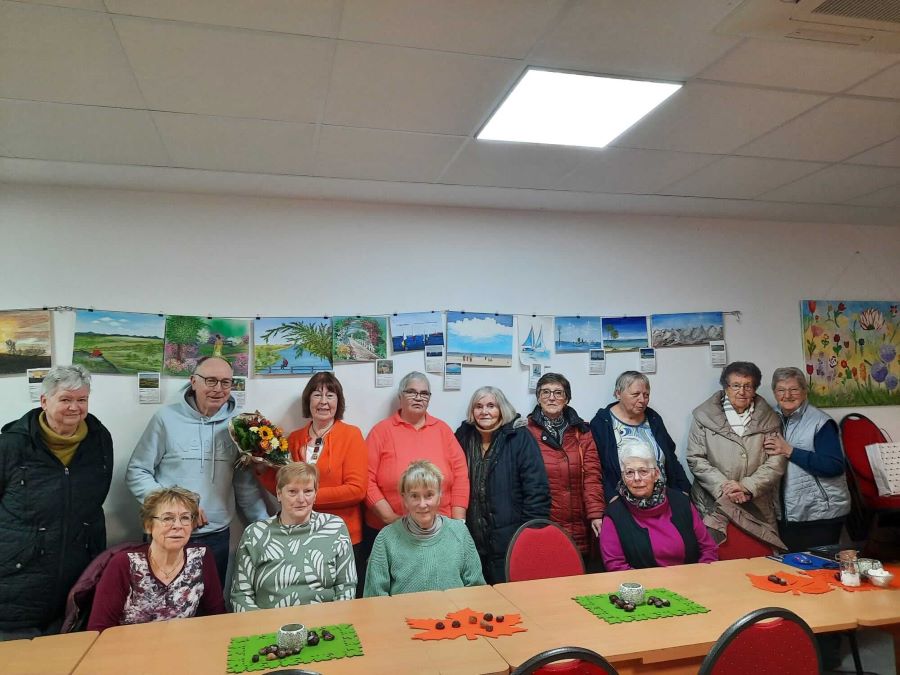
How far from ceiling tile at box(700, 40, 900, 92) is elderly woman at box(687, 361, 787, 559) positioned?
2016 mm

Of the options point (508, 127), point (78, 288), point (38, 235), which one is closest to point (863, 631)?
point (508, 127)

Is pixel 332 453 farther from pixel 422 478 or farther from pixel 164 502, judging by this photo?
pixel 164 502

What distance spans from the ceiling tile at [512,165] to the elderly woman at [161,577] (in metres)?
2.01

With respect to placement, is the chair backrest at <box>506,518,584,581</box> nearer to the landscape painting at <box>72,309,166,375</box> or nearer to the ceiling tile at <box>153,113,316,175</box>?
the ceiling tile at <box>153,113,316,175</box>

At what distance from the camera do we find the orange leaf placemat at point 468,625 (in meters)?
1.99

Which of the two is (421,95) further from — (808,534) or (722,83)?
(808,534)

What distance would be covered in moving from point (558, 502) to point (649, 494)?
2.54 feet

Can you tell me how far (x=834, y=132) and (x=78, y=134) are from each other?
344 cm

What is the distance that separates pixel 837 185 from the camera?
3730 millimetres

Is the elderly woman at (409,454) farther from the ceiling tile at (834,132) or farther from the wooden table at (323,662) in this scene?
the ceiling tile at (834,132)

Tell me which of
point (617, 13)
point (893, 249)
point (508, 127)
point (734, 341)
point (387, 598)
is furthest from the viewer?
point (893, 249)

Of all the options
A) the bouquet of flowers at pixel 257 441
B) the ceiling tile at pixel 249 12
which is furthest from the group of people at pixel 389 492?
the ceiling tile at pixel 249 12

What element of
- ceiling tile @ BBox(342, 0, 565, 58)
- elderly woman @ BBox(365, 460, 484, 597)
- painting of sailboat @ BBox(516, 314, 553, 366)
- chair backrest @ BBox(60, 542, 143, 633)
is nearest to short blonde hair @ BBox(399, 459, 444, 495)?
elderly woman @ BBox(365, 460, 484, 597)

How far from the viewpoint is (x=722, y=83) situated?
241 centimetres
